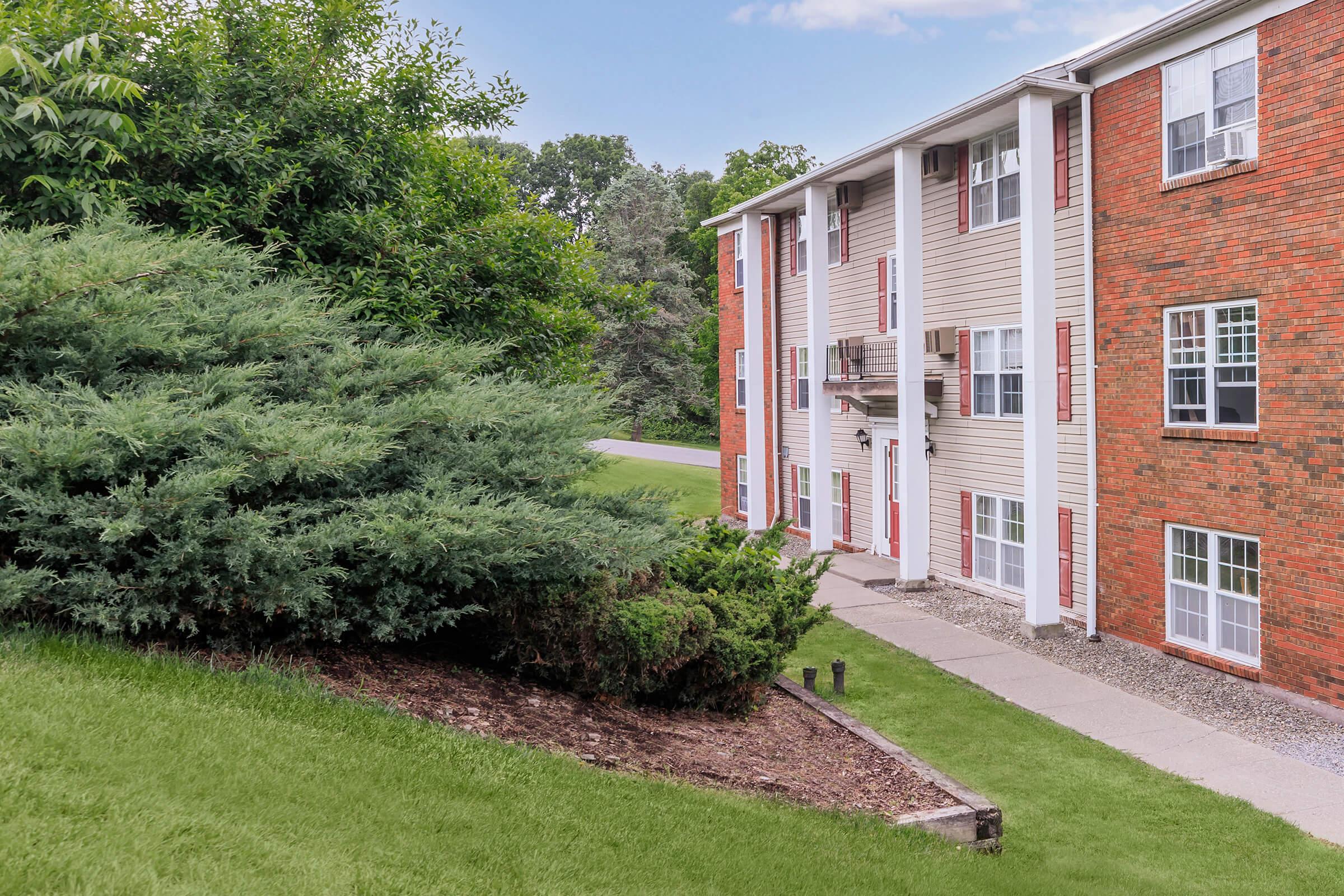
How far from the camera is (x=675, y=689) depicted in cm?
771

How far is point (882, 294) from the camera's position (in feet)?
63.9

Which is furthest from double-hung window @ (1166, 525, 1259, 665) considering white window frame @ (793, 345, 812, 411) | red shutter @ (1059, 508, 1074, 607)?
white window frame @ (793, 345, 812, 411)

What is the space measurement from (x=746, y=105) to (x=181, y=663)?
49902mm

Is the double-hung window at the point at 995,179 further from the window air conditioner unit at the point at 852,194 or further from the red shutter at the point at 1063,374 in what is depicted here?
the window air conditioner unit at the point at 852,194

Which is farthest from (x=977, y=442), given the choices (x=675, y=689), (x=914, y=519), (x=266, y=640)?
(x=266, y=640)

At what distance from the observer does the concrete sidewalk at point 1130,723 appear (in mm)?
8555

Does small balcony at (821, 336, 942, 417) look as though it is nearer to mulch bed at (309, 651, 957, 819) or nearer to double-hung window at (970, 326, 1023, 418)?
double-hung window at (970, 326, 1023, 418)

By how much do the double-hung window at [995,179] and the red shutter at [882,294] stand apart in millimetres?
2883

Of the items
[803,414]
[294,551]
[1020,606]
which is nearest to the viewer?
[294,551]

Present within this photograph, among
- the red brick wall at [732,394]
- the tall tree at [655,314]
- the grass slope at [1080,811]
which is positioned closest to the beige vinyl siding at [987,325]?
the grass slope at [1080,811]

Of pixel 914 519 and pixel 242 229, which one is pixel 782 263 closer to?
pixel 914 519

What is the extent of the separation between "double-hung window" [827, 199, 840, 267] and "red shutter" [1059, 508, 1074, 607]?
851 centimetres

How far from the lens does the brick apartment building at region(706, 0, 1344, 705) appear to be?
1091cm

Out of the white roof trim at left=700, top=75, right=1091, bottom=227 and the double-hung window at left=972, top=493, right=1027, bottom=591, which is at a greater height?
the white roof trim at left=700, top=75, right=1091, bottom=227
